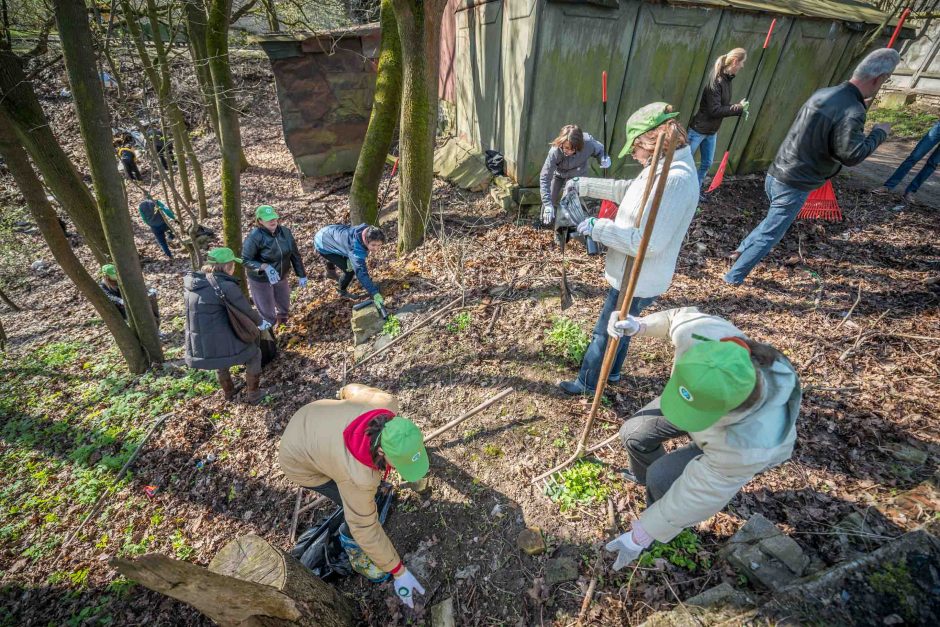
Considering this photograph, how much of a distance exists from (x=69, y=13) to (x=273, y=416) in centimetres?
447

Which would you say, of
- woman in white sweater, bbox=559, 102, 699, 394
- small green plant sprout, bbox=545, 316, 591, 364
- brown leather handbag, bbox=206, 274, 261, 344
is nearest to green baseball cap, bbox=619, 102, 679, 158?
woman in white sweater, bbox=559, 102, 699, 394

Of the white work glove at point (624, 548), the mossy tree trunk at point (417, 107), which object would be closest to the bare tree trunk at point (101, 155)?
the mossy tree trunk at point (417, 107)

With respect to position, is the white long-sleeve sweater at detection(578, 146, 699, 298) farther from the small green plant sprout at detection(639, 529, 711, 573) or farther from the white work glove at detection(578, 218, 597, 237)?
the small green plant sprout at detection(639, 529, 711, 573)

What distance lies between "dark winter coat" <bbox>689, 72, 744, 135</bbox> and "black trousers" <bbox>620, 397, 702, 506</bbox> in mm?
4798

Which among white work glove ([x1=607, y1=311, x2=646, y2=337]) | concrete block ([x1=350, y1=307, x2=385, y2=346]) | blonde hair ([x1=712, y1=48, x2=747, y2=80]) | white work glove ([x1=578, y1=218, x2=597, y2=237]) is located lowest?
concrete block ([x1=350, y1=307, x2=385, y2=346])

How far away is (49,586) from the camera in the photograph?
355cm

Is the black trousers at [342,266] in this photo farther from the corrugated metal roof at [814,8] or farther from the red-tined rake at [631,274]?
the corrugated metal roof at [814,8]

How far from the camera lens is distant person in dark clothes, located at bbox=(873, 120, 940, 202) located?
590 centimetres

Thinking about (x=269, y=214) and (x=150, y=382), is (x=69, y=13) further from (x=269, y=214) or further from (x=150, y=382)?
(x=150, y=382)

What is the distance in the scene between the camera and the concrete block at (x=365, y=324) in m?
5.34

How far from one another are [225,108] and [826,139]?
7475 mm

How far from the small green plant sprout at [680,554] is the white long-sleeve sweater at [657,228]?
1.77 meters

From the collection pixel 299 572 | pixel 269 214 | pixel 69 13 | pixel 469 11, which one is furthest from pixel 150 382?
pixel 469 11

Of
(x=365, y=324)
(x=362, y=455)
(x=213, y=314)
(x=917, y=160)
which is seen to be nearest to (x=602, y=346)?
(x=362, y=455)
